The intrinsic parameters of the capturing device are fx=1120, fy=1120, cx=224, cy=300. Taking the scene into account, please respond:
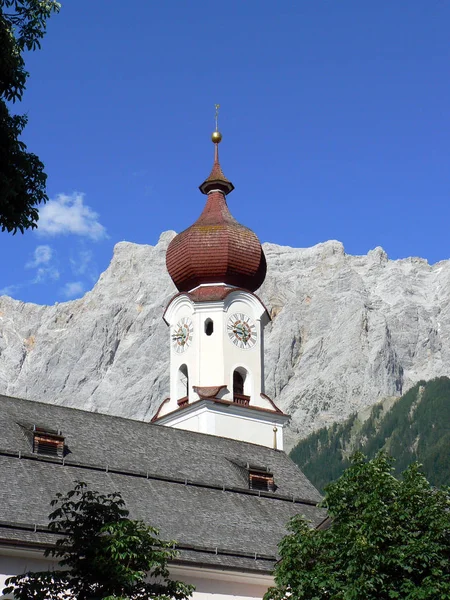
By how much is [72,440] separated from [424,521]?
12033mm

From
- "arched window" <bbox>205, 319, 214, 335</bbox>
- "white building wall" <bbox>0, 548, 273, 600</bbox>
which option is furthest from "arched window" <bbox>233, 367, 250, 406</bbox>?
"white building wall" <bbox>0, 548, 273, 600</bbox>

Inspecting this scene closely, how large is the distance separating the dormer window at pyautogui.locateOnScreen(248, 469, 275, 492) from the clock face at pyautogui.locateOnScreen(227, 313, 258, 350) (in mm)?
8793

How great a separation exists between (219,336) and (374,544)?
20.3 m

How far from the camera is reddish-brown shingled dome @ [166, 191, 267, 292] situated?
44812 mm

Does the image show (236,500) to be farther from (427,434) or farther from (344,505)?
A: (427,434)

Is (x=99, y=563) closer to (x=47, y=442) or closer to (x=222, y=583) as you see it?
(x=222, y=583)

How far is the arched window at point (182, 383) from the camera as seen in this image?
43531mm

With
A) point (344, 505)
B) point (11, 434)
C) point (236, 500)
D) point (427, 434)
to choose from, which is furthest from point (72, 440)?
point (427, 434)

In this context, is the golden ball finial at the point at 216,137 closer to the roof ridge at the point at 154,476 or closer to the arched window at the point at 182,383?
the arched window at the point at 182,383

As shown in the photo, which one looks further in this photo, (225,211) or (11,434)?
(225,211)

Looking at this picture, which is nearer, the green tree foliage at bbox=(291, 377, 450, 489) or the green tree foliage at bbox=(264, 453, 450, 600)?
the green tree foliage at bbox=(264, 453, 450, 600)

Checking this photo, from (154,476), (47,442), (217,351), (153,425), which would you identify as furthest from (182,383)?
(47,442)

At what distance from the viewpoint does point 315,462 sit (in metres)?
157

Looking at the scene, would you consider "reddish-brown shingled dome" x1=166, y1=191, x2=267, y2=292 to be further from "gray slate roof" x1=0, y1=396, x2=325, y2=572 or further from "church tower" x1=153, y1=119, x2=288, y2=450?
"gray slate roof" x1=0, y1=396, x2=325, y2=572
